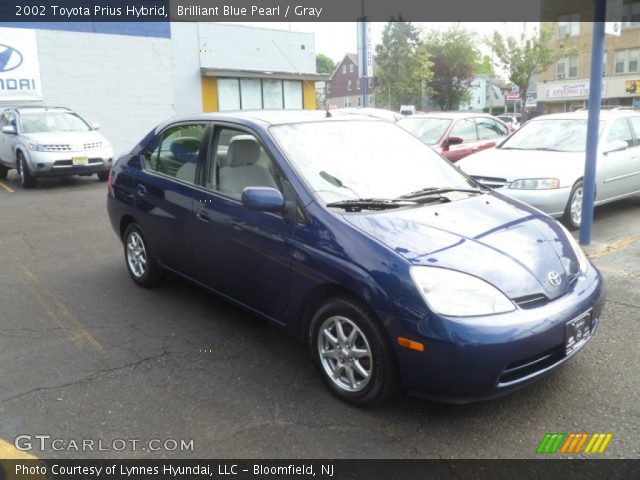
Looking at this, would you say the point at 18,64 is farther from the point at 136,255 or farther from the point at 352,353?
the point at 352,353

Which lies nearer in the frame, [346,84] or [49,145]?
[49,145]

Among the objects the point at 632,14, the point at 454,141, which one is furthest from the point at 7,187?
the point at 632,14

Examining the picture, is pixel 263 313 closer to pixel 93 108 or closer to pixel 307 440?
pixel 307 440

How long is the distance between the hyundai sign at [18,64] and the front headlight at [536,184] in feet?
51.2

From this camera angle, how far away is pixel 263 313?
379 centimetres

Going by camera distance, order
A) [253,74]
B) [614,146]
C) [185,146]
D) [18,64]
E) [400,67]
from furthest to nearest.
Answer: [400,67] → [253,74] → [18,64] → [614,146] → [185,146]

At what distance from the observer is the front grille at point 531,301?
2.90 meters

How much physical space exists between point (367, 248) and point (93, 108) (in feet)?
58.5

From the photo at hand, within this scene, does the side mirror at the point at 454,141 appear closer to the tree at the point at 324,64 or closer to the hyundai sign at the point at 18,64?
the hyundai sign at the point at 18,64

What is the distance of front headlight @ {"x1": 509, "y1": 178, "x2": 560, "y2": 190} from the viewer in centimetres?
686

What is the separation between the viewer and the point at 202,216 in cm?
417

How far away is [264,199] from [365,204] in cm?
61

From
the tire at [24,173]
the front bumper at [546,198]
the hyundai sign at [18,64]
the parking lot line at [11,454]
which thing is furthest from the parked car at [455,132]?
the hyundai sign at [18,64]

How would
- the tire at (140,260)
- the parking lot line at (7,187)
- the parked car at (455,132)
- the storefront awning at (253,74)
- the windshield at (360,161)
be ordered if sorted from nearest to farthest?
1. the windshield at (360,161)
2. the tire at (140,260)
3. the parked car at (455,132)
4. the parking lot line at (7,187)
5. the storefront awning at (253,74)
